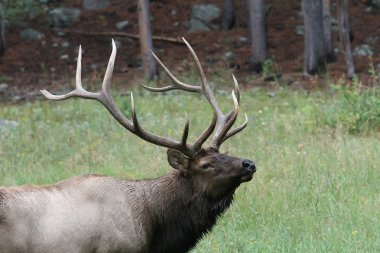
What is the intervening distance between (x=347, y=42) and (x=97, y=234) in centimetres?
1451

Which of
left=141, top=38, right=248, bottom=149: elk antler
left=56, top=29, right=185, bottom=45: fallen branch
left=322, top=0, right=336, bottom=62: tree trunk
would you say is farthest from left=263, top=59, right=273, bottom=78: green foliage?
left=141, top=38, right=248, bottom=149: elk antler

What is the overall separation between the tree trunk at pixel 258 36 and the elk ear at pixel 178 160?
50.8ft

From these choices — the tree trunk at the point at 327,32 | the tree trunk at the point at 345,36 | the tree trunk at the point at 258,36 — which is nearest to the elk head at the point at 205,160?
the tree trunk at the point at 345,36

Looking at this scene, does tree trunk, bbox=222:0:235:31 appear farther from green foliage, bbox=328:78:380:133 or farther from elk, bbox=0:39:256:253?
elk, bbox=0:39:256:253

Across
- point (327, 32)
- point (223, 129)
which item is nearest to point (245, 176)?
point (223, 129)

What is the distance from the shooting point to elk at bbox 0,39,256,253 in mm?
6824

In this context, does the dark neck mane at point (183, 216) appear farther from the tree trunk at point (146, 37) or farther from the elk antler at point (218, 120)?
the tree trunk at point (146, 37)

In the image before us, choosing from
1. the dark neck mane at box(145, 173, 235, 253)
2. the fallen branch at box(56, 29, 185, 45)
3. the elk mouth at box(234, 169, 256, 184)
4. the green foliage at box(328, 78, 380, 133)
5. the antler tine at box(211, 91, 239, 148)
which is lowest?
the fallen branch at box(56, 29, 185, 45)

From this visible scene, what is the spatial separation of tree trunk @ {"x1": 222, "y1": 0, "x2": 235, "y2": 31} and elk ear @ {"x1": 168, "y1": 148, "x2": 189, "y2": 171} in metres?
19.1

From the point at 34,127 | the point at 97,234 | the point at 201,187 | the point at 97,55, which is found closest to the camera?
the point at 97,234

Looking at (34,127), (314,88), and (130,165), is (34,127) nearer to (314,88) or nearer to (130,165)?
(130,165)

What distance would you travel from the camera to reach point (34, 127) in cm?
1457

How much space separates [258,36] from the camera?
907 inches

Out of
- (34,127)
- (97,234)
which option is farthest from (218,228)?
(34,127)
